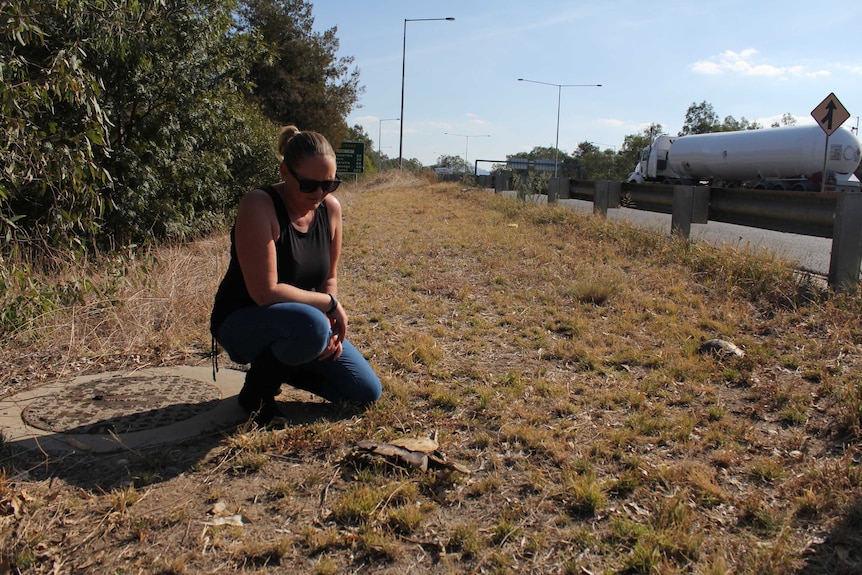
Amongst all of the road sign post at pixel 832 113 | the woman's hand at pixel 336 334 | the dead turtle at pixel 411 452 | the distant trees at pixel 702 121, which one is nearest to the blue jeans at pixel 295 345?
the woman's hand at pixel 336 334

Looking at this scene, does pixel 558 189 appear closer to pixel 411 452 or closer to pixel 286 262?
pixel 286 262

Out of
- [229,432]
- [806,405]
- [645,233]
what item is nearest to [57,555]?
[229,432]

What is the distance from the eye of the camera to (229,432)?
3184 millimetres

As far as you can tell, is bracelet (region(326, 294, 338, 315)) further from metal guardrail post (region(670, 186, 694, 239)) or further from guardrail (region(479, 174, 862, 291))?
metal guardrail post (region(670, 186, 694, 239))

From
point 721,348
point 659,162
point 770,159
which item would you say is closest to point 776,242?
point 721,348

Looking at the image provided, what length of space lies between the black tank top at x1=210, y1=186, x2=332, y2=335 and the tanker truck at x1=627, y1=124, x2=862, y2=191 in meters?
22.0

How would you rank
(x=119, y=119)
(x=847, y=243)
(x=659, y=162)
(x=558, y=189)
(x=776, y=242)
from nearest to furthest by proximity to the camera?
(x=847, y=243) → (x=119, y=119) → (x=776, y=242) → (x=558, y=189) → (x=659, y=162)

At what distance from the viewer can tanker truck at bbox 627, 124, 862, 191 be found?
24.5 meters

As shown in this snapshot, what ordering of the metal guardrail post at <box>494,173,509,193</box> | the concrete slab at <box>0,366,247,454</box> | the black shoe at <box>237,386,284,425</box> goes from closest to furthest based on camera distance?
the concrete slab at <box>0,366,247,454</box> < the black shoe at <box>237,386,284,425</box> < the metal guardrail post at <box>494,173,509,193</box>

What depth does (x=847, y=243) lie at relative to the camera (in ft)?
17.6

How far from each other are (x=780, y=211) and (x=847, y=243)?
1274mm

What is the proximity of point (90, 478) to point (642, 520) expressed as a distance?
219cm

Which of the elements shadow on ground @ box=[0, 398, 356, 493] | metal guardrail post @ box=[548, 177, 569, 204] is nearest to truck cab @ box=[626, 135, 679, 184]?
metal guardrail post @ box=[548, 177, 569, 204]

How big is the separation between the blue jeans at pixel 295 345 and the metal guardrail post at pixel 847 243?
13.4ft
